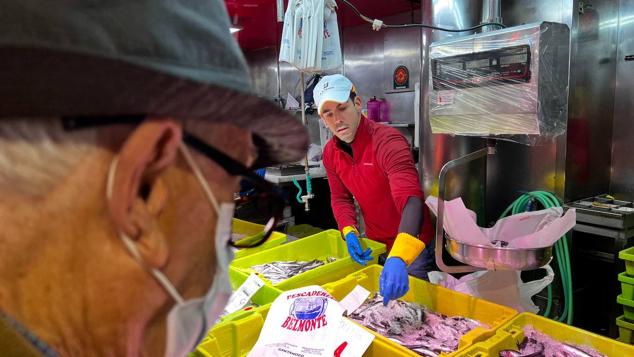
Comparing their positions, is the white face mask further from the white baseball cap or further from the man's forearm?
the white baseball cap

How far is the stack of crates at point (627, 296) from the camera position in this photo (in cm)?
235

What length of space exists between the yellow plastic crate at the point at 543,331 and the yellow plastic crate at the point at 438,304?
0.03 meters

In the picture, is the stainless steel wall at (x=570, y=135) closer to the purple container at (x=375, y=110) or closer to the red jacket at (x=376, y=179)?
the red jacket at (x=376, y=179)

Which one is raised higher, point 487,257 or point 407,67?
point 407,67

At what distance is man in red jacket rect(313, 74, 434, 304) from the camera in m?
2.42

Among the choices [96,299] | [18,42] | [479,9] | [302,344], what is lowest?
[302,344]

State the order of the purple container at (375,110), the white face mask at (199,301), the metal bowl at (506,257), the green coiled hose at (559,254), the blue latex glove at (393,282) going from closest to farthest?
the white face mask at (199,301) → the metal bowl at (506,257) → the blue latex glove at (393,282) → the green coiled hose at (559,254) → the purple container at (375,110)

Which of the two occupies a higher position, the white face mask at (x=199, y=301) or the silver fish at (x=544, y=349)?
the white face mask at (x=199, y=301)

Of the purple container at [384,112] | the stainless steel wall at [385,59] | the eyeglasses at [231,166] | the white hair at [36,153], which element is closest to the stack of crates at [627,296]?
the eyeglasses at [231,166]

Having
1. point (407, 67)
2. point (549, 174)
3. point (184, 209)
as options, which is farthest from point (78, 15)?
point (407, 67)

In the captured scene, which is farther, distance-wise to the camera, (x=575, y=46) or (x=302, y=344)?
(x=575, y=46)

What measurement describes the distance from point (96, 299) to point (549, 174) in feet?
10.2

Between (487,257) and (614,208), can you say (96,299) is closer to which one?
(487,257)

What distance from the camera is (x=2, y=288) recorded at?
0.52 metres
